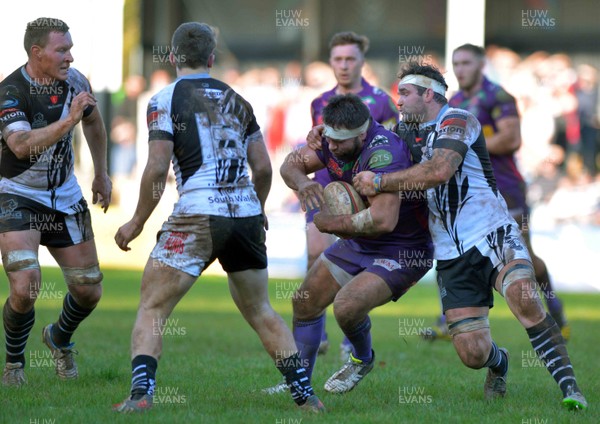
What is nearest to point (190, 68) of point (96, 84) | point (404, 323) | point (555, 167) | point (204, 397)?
point (204, 397)

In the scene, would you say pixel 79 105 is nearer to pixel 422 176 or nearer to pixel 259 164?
pixel 259 164

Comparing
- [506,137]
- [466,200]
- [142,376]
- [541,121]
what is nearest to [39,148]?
[142,376]

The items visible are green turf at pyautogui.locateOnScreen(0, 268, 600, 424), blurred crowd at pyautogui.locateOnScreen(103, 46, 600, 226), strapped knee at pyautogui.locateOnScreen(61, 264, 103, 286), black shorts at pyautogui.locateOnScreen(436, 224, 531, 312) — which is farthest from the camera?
blurred crowd at pyautogui.locateOnScreen(103, 46, 600, 226)

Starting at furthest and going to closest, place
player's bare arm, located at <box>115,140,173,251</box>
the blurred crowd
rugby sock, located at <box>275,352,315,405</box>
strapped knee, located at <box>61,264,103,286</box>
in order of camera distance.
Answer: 1. the blurred crowd
2. strapped knee, located at <box>61,264,103,286</box>
3. rugby sock, located at <box>275,352,315,405</box>
4. player's bare arm, located at <box>115,140,173,251</box>

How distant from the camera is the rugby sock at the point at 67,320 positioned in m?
8.11

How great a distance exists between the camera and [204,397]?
7402 millimetres

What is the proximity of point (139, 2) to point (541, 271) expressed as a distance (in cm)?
1852

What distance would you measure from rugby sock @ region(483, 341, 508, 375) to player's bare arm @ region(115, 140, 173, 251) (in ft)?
8.54

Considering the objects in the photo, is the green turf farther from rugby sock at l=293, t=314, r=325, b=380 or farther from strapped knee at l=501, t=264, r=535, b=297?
strapped knee at l=501, t=264, r=535, b=297

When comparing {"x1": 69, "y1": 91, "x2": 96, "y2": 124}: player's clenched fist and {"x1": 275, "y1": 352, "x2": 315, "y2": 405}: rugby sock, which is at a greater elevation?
{"x1": 69, "y1": 91, "x2": 96, "y2": 124}: player's clenched fist

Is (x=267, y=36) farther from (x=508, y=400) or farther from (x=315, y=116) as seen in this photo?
(x=508, y=400)

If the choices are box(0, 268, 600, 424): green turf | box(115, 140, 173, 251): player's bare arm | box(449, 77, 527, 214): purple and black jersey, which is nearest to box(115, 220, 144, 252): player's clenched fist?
box(115, 140, 173, 251): player's bare arm

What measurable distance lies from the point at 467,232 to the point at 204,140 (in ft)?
6.42

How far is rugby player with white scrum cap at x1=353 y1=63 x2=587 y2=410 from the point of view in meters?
6.95
